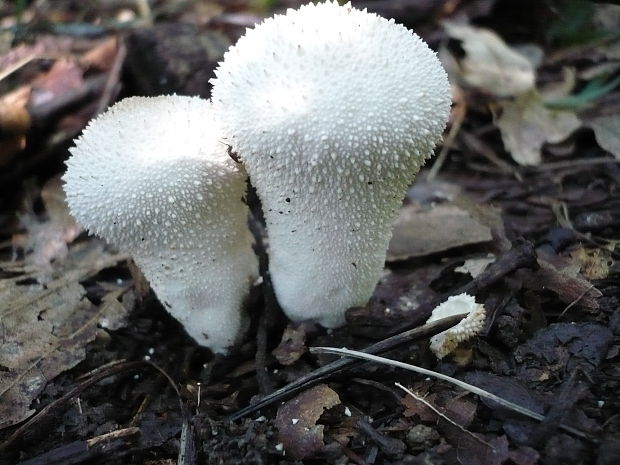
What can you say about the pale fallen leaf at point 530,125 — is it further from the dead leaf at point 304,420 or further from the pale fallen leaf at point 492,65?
the dead leaf at point 304,420

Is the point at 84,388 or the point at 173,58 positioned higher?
the point at 173,58

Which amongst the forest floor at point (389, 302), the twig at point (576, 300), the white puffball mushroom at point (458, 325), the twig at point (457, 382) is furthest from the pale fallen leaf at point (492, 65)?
the twig at point (457, 382)

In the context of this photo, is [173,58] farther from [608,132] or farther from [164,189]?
[608,132]

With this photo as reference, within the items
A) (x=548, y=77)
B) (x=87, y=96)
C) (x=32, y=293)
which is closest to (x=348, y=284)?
(x=32, y=293)

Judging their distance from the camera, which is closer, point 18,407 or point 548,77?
point 18,407

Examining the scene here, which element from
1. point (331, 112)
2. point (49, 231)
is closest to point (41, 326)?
point (49, 231)

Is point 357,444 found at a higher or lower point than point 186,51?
lower

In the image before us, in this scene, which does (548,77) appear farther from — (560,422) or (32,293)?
(32,293)
